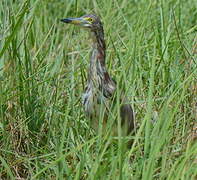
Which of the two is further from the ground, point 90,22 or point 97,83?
point 90,22

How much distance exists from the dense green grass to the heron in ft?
0.23

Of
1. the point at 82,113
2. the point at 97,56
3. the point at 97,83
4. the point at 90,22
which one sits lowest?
the point at 82,113

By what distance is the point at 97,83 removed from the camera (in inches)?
151

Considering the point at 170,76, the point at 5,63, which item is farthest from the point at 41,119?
the point at 170,76

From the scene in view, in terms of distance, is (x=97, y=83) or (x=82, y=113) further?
(x=82, y=113)

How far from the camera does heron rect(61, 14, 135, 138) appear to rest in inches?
146

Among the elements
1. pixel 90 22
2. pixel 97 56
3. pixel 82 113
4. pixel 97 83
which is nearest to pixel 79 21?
pixel 90 22

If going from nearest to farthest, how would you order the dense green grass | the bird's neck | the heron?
the dense green grass, the heron, the bird's neck

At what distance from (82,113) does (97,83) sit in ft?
0.74

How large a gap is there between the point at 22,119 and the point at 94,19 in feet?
2.39

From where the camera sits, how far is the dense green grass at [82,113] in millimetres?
2730

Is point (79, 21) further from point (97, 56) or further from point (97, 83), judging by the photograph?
point (97, 83)

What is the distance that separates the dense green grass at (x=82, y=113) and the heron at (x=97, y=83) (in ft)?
0.23

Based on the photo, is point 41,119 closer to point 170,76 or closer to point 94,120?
point 94,120
